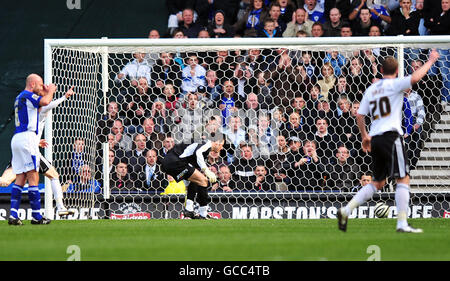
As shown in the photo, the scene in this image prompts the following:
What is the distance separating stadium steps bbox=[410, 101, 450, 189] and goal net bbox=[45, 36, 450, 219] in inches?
0.7

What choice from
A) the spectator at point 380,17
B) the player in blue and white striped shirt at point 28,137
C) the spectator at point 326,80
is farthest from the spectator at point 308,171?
the player in blue and white striped shirt at point 28,137

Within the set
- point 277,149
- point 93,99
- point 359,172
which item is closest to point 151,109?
point 93,99

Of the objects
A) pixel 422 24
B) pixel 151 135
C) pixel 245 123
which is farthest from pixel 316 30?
pixel 151 135

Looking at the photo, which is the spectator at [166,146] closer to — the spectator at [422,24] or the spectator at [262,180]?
the spectator at [262,180]

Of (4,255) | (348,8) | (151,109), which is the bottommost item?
(4,255)

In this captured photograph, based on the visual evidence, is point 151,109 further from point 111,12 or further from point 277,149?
point 111,12

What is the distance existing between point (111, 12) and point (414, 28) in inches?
246

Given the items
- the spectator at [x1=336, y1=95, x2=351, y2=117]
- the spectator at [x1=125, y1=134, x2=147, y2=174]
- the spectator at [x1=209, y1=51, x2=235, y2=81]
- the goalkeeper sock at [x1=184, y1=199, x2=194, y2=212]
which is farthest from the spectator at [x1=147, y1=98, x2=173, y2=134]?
the spectator at [x1=336, y1=95, x2=351, y2=117]

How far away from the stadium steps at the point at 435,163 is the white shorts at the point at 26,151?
20.1 ft

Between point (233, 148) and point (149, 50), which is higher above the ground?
point (149, 50)

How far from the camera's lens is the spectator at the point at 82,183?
44.1 feet

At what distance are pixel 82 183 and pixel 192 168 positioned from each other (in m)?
1.79

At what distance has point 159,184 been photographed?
14.5 meters

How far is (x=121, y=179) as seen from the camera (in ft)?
46.2
